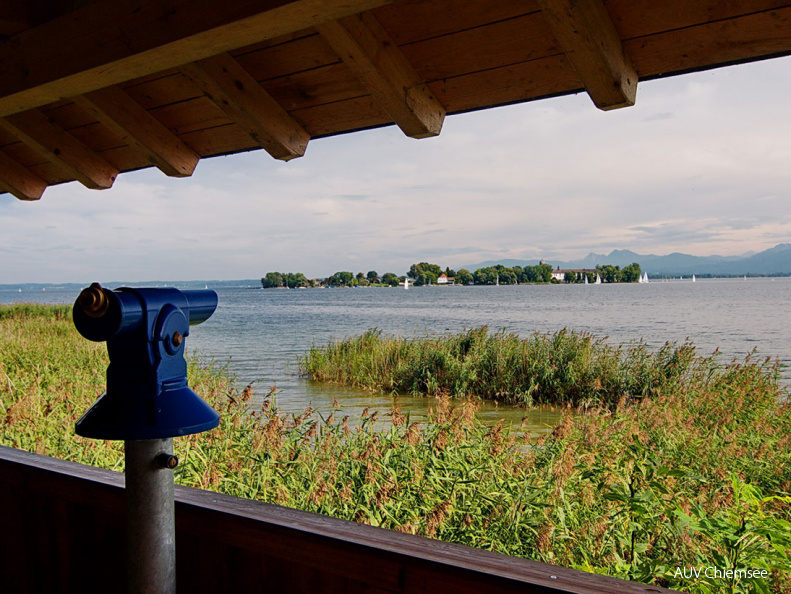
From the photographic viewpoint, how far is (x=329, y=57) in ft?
4.38

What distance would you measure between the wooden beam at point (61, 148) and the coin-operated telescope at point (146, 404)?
129 cm

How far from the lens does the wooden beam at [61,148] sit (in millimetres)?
1868

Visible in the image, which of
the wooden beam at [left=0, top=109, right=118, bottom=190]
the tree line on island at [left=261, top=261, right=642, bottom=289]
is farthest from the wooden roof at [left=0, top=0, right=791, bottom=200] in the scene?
the tree line on island at [left=261, top=261, right=642, bottom=289]

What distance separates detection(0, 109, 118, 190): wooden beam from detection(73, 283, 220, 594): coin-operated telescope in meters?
1.29

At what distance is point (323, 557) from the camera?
978 millimetres

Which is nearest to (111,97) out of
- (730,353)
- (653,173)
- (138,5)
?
(138,5)

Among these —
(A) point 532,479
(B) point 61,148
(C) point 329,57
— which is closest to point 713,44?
(C) point 329,57

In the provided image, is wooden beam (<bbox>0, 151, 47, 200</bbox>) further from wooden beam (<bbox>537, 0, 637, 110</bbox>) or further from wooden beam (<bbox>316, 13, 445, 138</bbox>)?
wooden beam (<bbox>537, 0, 637, 110</bbox>)

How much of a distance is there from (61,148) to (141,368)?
142 cm

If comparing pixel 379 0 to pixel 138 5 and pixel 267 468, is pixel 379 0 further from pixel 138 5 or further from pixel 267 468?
pixel 267 468

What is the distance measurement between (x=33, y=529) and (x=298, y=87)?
Answer: 1.29 m

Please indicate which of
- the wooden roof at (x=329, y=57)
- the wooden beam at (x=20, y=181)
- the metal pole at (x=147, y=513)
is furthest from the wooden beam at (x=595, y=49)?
the wooden beam at (x=20, y=181)

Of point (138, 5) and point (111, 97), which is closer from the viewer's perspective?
point (138, 5)

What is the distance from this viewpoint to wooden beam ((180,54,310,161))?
1391 millimetres
